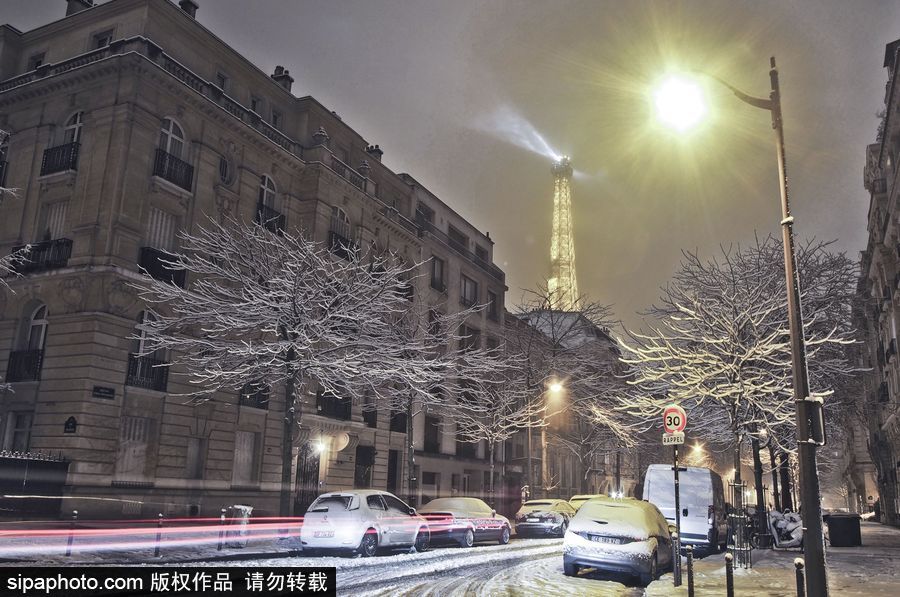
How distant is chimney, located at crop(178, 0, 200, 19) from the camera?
28.6m

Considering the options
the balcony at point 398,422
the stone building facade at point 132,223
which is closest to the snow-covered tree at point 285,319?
the stone building facade at point 132,223

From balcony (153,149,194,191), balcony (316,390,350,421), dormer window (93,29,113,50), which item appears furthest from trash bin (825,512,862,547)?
dormer window (93,29,113,50)

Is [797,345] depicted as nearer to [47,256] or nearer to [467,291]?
[47,256]

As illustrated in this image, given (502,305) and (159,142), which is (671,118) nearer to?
(159,142)

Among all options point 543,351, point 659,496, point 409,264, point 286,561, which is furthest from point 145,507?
point 543,351

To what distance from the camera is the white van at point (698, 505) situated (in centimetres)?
2022

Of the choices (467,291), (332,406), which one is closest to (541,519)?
(332,406)

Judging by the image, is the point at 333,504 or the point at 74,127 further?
the point at 74,127

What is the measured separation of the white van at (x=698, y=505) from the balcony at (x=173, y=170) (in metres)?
19.3

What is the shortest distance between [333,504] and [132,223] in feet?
40.0

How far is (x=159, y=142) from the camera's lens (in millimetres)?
25000

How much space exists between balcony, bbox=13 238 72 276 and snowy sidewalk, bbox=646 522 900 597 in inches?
802

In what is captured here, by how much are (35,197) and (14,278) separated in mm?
3019

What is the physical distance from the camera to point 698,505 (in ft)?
67.3
